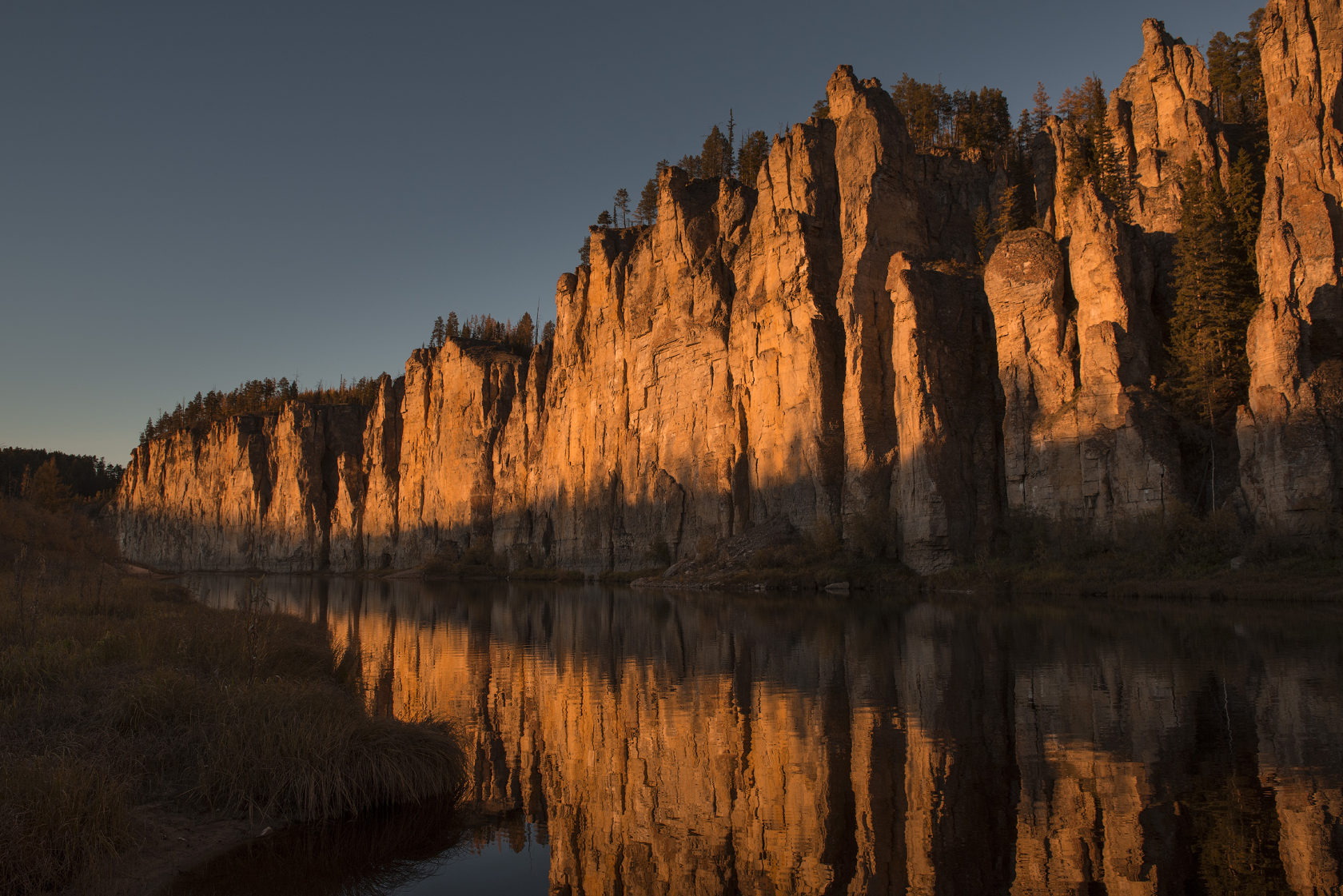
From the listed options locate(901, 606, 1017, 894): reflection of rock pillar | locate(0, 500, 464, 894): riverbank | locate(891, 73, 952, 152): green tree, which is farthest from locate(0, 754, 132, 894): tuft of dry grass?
locate(891, 73, 952, 152): green tree

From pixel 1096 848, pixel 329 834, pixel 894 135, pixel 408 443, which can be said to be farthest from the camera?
pixel 408 443

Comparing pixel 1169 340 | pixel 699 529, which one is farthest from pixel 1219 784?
pixel 699 529

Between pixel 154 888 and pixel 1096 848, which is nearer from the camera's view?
pixel 154 888

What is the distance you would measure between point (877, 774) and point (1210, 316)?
4092cm

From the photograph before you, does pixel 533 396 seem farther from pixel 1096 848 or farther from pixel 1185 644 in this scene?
pixel 1096 848

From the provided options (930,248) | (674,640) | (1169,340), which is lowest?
(674,640)

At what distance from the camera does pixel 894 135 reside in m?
57.1

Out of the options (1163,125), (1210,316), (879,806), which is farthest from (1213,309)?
(879,806)

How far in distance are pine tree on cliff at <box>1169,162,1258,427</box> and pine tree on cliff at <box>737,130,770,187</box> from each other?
140 feet

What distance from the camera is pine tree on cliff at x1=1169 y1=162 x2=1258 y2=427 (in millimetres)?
40781

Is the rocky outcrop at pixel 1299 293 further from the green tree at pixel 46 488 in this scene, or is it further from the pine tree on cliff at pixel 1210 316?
the green tree at pixel 46 488

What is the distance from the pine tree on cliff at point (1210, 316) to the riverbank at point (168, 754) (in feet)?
136

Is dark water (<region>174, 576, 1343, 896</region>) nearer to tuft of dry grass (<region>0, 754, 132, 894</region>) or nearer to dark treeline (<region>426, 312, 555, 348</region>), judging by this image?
tuft of dry grass (<region>0, 754, 132, 894</region>)

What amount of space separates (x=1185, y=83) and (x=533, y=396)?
6214 cm
